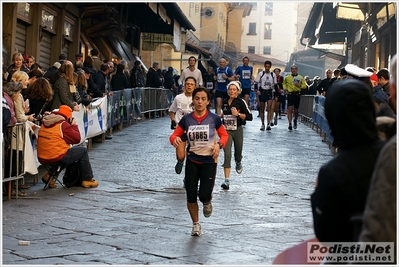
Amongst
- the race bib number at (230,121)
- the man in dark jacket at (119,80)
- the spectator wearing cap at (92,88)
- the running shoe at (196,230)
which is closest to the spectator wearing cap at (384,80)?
the race bib number at (230,121)

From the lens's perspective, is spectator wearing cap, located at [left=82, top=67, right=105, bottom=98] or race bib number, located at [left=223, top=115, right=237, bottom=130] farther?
spectator wearing cap, located at [left=82, top=67, right=105, bottom=98]

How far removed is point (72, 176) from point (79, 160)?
0.76ft

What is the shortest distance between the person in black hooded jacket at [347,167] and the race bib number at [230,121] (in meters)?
8.06

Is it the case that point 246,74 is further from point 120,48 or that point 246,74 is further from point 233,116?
point 120,48

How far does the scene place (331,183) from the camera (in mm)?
3334

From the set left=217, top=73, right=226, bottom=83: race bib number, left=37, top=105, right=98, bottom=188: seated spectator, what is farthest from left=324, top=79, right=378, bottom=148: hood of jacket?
left=217, top=73, right=226, bottom=83: race bib number

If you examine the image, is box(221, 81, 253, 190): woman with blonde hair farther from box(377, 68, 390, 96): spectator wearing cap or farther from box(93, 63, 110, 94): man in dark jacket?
box(93, 63, 110, 94): man in dark jacket

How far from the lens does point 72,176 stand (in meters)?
11.1

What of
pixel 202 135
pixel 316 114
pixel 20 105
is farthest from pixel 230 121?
pixel 316 114

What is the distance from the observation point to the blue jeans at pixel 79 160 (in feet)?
35.8

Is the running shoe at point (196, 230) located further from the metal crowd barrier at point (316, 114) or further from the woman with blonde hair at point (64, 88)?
the metal crowd barrier at point (316, 114)

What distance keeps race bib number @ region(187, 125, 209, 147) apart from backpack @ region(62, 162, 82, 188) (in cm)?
330

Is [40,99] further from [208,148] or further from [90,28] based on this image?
[90,28]

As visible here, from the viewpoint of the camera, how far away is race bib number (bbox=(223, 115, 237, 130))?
1149 cm
